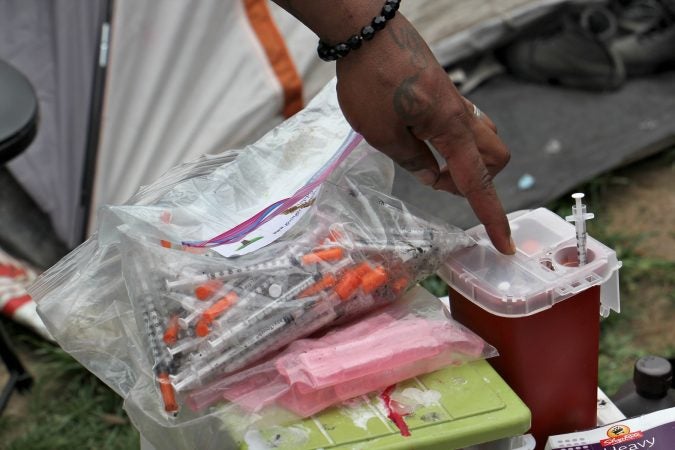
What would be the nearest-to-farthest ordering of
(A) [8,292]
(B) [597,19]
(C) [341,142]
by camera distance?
(C) [341,142], (A) [8,292], (B) [597,19]

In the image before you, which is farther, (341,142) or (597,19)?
(597,19)

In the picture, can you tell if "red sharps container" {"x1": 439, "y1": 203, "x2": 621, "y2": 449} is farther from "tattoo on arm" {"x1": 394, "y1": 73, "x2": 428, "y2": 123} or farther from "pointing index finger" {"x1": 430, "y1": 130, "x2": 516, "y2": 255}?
"tattoo on arm" {"x1": 394, "y1": 73, "x2": 428, "y2": 123}

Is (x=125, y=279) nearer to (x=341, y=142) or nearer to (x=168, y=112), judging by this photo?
(x=341, y=142)

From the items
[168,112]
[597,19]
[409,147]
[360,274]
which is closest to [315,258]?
[360,274]

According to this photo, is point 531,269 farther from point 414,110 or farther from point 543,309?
point 414,110

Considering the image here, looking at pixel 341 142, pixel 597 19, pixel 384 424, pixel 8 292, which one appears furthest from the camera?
pixel 597 19

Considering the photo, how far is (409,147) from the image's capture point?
3.16ft

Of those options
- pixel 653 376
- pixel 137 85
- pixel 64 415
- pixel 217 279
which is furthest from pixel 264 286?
pixel 137 85

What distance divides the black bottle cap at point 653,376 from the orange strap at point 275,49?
1249 mm

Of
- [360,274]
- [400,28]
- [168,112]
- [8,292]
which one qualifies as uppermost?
[400,28]

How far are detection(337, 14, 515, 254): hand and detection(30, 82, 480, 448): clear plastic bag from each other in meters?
0.07

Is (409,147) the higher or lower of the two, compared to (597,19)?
higher

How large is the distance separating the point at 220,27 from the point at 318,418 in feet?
4.42

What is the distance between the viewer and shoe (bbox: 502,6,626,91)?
8.04ft
